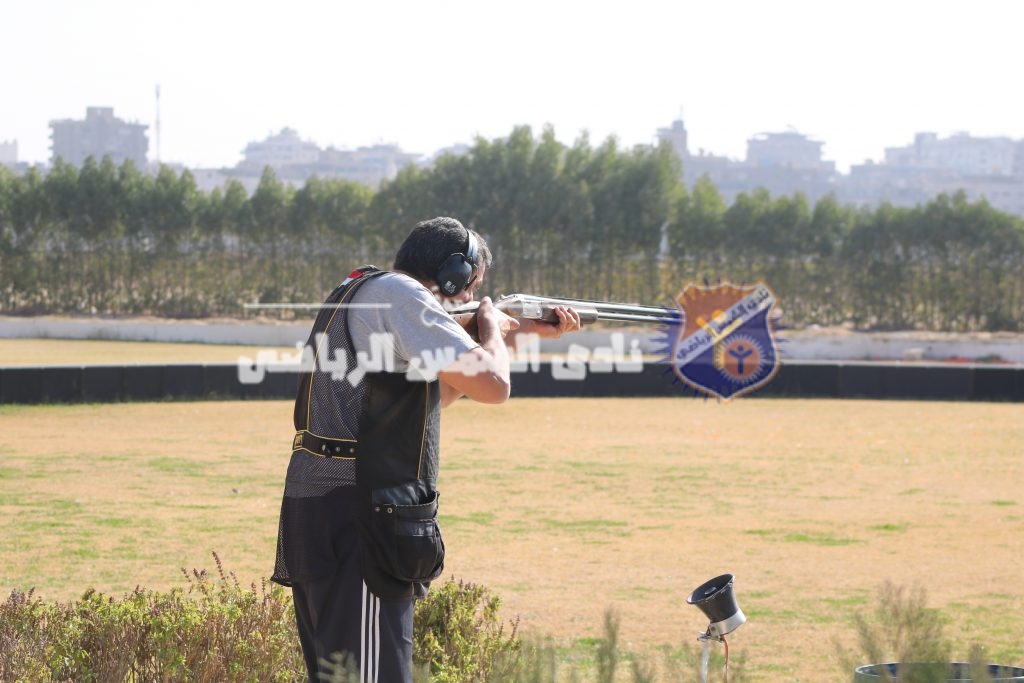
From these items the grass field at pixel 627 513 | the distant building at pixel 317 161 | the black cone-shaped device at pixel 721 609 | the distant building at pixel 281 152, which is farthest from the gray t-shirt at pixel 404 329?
the distant building at pixel 281 152

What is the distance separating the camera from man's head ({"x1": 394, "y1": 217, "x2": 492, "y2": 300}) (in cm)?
325

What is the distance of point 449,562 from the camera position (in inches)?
309

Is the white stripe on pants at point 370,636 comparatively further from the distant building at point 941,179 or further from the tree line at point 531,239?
the distant building at point 941,179

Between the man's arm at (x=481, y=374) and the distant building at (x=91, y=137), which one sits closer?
the man's arm at (x=481, y=374)

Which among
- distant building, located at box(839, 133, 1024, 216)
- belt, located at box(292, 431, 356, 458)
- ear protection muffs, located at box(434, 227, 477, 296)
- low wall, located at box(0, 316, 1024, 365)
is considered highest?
distant building, located at box(839, 133, 1024, 216)

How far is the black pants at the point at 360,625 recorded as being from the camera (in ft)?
10.1

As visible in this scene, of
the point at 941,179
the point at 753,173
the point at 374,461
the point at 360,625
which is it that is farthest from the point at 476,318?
the point at 941,179

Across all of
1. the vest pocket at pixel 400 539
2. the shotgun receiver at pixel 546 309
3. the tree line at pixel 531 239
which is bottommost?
the vest pocket at pixel 400 539

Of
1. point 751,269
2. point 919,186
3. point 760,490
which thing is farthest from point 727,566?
point 919,186

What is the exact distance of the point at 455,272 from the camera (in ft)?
10.6

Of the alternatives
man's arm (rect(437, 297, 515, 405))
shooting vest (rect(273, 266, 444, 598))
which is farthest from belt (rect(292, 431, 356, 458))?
man's arm (rect(437, 297, 515, 405))

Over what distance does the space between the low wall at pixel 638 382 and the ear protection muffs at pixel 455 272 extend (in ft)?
49.3

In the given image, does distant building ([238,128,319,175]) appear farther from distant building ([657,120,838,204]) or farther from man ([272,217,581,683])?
man ([272,217,581,683])

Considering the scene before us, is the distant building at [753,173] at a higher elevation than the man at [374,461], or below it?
higher
